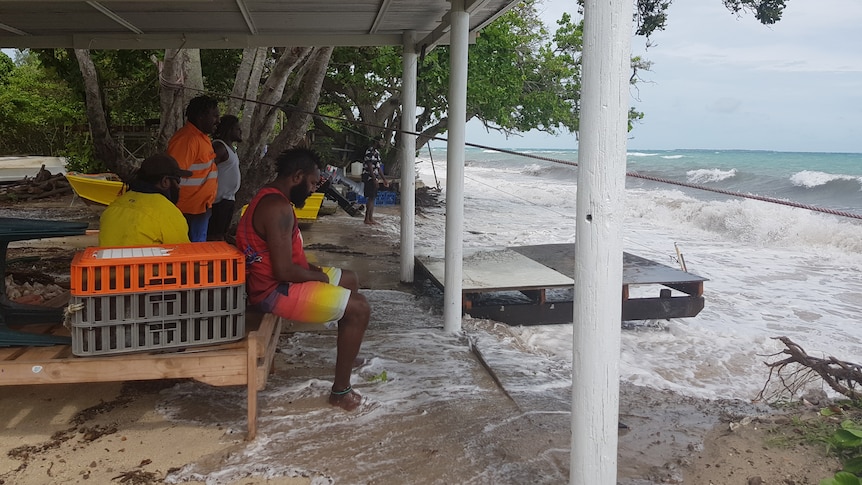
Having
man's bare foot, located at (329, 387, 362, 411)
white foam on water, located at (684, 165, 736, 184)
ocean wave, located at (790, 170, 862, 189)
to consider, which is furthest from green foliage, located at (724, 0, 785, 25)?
white foam on water, located at (684, 165, 736, 184)

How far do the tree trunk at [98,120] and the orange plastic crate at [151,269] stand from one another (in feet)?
16.9

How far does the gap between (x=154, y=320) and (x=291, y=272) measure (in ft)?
2.34

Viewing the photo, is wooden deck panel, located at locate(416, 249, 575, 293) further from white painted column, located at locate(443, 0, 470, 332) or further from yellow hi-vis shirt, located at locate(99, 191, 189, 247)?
yellow hi-vis shirt, located at locate(99, 191, 189, 247)

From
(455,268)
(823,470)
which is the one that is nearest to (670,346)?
(455,268)

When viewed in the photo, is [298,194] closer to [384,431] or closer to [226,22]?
[384,431]

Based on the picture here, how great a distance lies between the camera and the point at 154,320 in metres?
3.26

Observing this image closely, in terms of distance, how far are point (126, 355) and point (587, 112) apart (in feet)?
7.89

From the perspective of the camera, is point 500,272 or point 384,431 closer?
point 384,431

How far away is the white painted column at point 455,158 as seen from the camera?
5234 millimetres

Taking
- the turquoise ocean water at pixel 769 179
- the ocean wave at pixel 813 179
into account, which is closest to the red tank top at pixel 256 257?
the turquoise ocean water at pixel 769 179

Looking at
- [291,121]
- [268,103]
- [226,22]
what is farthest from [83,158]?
[226,22]

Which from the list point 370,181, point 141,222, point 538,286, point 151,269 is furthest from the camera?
point 370,181

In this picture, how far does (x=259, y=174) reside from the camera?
28.7 feet

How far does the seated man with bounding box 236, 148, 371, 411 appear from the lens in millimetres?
3584
